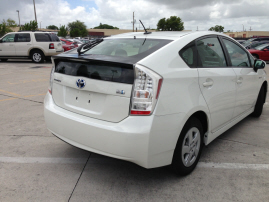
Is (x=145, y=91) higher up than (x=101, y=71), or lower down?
lower down

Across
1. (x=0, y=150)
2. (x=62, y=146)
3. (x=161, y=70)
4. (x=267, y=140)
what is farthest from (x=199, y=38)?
(x=0, y=150)

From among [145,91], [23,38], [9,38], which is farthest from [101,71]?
[9,38]

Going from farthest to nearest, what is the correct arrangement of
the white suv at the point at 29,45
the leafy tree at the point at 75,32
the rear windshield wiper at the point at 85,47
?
the leafy tree at the point at 75,32 → the white suv at the point at 29,45 → the rear windshield wiper at the point at 85,47

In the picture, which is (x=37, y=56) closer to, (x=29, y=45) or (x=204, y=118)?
(x=29, y=45)

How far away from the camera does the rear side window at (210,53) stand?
3209mm

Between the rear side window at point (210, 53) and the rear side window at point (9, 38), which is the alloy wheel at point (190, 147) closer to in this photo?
the rear side window at point (210, 53)

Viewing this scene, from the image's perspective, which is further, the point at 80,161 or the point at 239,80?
the point at 239,80

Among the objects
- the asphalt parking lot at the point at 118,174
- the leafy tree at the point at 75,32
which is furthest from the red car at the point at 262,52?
the leafy tree at the point at 75,32

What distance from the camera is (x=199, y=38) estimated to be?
3.28 m

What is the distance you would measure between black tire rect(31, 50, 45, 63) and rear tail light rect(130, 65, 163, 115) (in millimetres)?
14699

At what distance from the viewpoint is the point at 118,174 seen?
3076 millimetres

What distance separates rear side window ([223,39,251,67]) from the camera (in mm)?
3920

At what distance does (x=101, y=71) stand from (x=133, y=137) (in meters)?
0.74

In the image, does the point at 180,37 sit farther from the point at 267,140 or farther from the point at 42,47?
the point at 42,47
